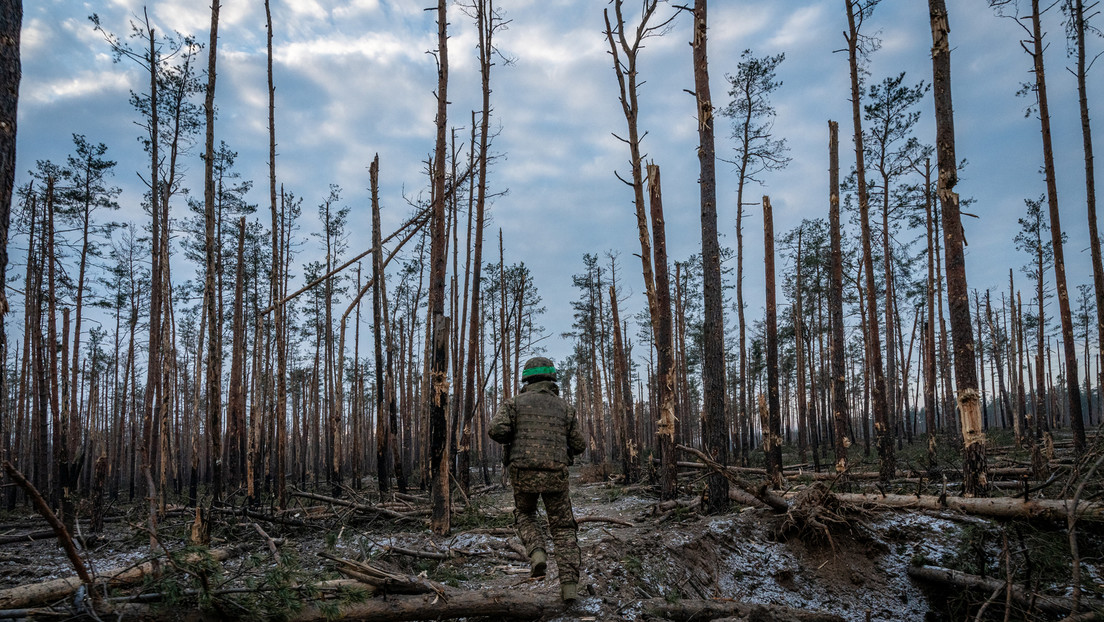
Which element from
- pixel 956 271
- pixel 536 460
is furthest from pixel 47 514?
pixel 956 271

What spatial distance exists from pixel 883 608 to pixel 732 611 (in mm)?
2245

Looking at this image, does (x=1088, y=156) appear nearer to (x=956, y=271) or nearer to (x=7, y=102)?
(x=956, y=271)

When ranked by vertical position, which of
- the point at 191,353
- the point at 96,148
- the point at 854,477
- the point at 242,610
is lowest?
the point at 854,477

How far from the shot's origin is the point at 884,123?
15.4m

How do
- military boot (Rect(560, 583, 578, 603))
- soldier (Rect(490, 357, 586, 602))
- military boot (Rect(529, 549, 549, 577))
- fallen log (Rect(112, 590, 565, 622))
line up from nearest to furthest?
1. fallen log (Rect(112, 590, 565, 622))
2. military boot (Rect(560, 583, 578, 603))
3. military boot (Rect(529, 549, 549, 577))
4. soldier (Rect(490, 357, 586, 602))

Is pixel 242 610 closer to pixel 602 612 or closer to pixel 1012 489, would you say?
pixel 602 612

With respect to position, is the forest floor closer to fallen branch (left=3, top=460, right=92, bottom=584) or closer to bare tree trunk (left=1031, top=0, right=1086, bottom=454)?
fallen branch (left=3, top=460, right=92, bottom=584)

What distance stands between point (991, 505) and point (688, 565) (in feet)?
11.8

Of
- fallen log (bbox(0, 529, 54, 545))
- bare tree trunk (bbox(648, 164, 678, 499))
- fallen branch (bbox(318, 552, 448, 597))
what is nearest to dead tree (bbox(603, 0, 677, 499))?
bare tree trunk (bbox(648, 164, 678, 499))

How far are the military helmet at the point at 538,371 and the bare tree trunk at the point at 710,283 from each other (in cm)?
357

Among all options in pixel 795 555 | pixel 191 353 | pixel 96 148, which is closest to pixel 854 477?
pixel 795 555

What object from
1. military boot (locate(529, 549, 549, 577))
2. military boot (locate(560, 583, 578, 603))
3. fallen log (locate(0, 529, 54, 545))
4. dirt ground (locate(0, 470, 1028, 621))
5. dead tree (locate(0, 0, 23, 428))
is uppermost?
dead tree (locate(0, 0, 23, 428))

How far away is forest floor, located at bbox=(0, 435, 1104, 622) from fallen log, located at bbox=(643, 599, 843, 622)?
5 cm

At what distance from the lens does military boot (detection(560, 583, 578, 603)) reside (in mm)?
4426
